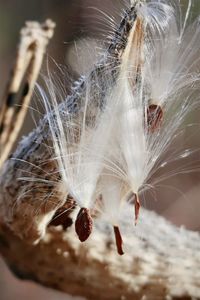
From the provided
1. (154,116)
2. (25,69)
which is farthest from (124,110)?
(25,69)

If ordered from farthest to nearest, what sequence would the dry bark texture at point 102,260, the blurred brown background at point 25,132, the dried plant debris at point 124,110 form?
the blurred brown background at point 25,132 < the dry bark texture at point 102,260 < the dried plant debris at point 124,110

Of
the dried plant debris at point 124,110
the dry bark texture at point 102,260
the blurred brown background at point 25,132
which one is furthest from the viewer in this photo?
the blurred brown background at point 25,132

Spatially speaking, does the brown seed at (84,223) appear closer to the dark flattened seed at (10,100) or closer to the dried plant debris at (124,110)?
the dried plant debris at (124,110)

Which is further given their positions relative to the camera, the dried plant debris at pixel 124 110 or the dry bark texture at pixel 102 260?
the dry bark texture at pixel 102 260

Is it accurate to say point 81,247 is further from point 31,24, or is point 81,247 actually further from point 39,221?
point 31,24

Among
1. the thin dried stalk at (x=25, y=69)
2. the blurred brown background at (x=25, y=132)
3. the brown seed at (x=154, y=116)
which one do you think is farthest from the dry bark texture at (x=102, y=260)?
the blurred brown background at (x=25, y=132)

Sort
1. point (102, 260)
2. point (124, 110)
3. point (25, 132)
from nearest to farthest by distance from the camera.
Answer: point (124, 110), point (102, 260), point (25, 132)

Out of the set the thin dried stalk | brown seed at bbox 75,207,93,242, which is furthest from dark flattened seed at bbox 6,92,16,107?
brown seed at bbox 75,207,93,242

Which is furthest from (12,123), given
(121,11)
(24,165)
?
(121,11)

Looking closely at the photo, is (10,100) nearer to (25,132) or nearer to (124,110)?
(124,110)

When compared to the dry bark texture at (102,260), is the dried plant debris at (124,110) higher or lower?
higher
